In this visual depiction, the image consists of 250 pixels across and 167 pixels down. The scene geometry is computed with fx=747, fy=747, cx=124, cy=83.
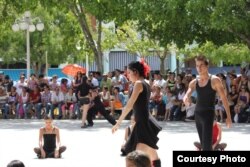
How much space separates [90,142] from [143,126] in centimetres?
746

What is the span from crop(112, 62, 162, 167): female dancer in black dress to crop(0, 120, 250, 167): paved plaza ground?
2.59 metres

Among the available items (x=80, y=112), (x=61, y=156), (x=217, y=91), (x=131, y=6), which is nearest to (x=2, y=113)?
(x=80, y=112)

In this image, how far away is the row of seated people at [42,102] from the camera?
26953 mm

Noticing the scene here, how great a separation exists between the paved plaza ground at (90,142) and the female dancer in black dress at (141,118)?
2.59 meters

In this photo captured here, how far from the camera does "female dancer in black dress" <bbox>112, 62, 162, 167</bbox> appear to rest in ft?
32.2

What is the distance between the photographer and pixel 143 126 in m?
9.98

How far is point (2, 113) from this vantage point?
28141 millimetres

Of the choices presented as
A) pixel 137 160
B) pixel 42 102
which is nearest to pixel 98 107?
pixel 42 102

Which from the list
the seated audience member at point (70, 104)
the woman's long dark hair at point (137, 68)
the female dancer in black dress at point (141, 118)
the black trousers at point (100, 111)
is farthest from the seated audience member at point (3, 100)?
the woman's long dark hair at point (137, 68)

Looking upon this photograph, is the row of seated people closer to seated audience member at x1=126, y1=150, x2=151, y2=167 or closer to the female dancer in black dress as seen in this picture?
the female dancer in black dress

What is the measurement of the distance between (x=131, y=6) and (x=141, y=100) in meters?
17.4

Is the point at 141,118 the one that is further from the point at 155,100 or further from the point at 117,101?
the point at 117,101


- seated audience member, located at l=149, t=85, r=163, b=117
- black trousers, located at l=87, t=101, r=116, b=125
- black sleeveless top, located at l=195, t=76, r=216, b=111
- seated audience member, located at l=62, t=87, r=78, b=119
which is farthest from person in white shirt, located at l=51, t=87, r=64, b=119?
black sleeveless top, located at l=195, t=76, r=216, b=111

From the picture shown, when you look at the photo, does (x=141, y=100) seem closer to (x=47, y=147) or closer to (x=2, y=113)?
(x=47, y=147)
